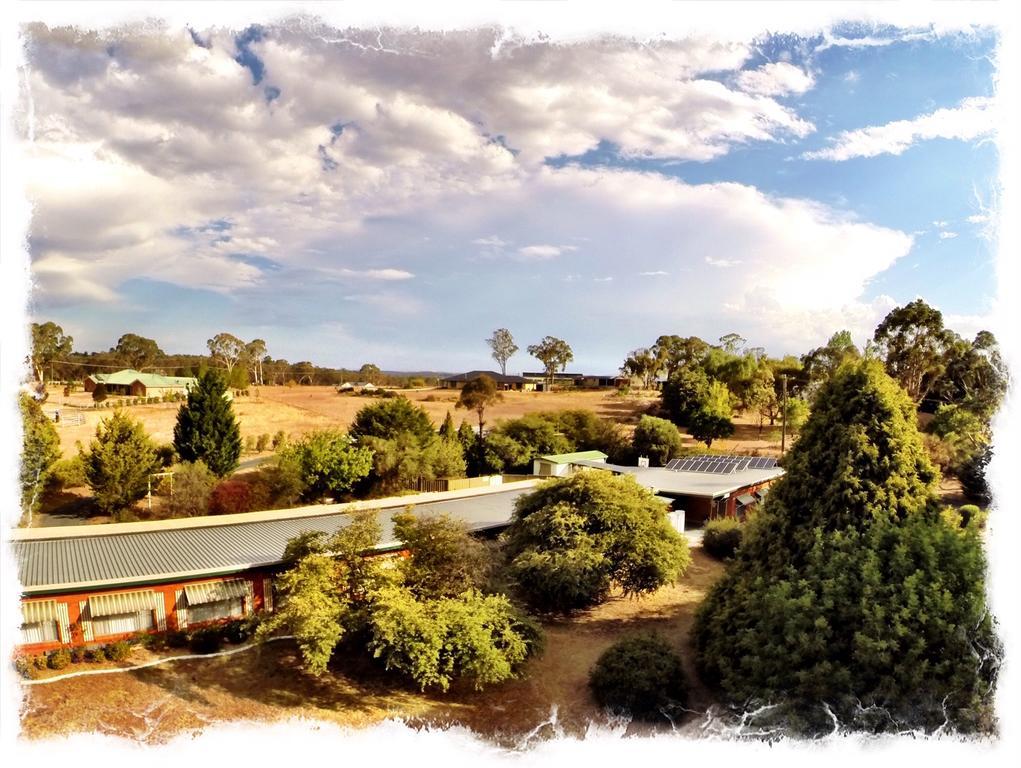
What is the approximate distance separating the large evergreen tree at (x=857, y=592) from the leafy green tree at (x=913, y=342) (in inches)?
1329

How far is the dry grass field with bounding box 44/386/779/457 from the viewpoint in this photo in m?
50.9

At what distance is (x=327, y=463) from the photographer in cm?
3156

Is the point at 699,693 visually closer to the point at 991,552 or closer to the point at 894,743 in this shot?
the point at 894,743

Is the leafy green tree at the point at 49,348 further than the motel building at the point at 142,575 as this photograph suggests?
Yes

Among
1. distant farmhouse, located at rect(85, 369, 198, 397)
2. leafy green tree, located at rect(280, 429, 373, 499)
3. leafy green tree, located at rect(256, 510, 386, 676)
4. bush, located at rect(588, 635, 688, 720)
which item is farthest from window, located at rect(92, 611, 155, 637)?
distant farmhouse, located at rect(85, 369, 198, 397)

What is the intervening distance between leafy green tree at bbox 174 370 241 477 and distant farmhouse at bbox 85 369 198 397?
1582 inches

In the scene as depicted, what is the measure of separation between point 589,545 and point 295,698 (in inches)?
363

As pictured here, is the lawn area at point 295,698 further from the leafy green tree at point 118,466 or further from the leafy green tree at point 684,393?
the leafy green tree at point 684,393

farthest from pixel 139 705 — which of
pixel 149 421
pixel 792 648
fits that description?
pixel 149 421

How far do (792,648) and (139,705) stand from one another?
520 inches

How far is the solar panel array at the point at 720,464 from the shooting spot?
34.9 metres

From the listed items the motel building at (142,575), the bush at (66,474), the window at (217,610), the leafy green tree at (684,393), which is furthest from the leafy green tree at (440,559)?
the leafy green tree at (684,393)

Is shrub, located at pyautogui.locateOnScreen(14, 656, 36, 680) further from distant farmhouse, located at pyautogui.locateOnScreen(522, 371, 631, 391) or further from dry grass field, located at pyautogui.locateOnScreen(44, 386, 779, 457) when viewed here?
distant farmhouse, located at pyautogui.locateOnScreen(522, 371, 631, 391)

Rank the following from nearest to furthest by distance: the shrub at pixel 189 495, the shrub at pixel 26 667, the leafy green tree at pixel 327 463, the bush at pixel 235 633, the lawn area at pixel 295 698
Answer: the lawn area at pixel 295 698
the shrub at pixel 26 667
the bush at pixel 235 633
the shrub at pixel 189 495
the leafy green tree at pixel 327 463
